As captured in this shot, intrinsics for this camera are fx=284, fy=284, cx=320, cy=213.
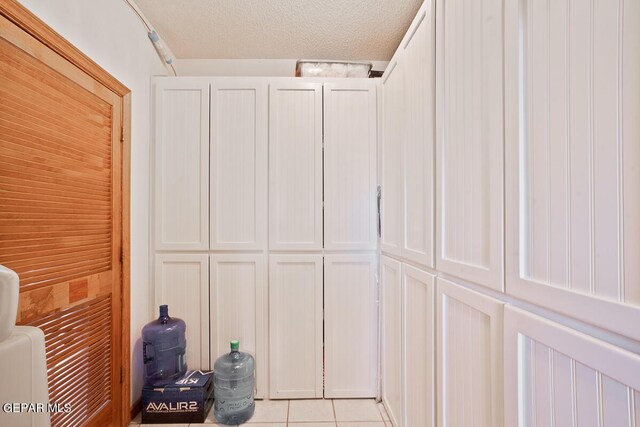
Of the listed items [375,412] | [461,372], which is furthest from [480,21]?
[375,412]

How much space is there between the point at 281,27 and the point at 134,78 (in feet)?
3.09

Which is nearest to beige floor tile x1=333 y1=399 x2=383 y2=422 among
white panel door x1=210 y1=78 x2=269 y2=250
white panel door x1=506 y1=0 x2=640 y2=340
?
white panel door x1=210 y1=78 x2=269 y2=250

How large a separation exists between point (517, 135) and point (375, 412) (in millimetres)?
1745

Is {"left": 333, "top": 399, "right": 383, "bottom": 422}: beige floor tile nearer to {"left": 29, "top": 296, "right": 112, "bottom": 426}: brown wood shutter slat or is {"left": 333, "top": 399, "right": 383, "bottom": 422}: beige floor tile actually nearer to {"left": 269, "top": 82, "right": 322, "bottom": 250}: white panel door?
{"left": 269, "top": 82, "right": 322, "bottom": 250}: white panel door

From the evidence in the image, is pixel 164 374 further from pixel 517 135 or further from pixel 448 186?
pixel 517 135

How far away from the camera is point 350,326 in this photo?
1.82 m

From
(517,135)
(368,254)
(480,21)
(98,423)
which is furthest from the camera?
(368,254)

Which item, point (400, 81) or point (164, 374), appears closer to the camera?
point (400, 81)

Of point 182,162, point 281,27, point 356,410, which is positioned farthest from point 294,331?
point 281,27

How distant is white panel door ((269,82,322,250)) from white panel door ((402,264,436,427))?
2.26ft

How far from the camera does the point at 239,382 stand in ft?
5.57

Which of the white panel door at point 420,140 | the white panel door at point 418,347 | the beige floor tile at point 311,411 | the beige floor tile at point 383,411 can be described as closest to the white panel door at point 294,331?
the beige floor tile at point 311,411

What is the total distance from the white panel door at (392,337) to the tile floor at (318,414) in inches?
3.9

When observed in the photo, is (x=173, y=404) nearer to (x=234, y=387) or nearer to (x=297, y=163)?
(x=234, y=387)
